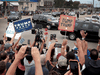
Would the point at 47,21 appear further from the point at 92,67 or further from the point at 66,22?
the point at 92,67

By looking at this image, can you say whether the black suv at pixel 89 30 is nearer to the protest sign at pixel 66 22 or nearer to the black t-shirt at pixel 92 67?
the protest sign at pixel 66 22

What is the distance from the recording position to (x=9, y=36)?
26.1 ft

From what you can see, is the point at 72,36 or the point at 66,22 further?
the point at 72,36

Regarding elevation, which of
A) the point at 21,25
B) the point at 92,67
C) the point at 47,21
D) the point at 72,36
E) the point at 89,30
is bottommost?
the point at 72,36

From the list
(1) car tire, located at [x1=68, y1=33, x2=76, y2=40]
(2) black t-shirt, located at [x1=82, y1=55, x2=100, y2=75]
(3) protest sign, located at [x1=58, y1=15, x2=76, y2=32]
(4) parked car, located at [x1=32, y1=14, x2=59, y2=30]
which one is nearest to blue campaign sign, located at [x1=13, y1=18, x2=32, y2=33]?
(3) protest sign, located at [x1=58, y1=15, x2=76, y2=32]

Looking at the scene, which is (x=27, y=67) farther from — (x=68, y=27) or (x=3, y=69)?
(x=68, y=27)

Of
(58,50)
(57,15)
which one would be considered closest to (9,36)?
(58,50)

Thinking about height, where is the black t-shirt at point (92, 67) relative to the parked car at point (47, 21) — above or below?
above

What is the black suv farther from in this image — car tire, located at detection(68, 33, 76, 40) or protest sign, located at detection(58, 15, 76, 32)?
protest sign, located at detection(58, 15, 76, 32)

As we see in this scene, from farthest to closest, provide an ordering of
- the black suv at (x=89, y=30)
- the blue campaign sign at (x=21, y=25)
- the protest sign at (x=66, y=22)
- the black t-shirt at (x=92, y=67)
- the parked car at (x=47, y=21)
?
the parked car at (x=47, y=21), the black suv at (x=89, y=30), the protest sign at (x=66, y=22), the blue campaign sign at (x=21, y=25), the black t-shirt at (x=92, y=67)

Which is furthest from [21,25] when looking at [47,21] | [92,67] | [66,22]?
[47,21]

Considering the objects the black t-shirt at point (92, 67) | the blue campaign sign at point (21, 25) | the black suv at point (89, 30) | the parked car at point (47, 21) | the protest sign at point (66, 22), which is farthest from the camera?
the parked car at point (47, 21)

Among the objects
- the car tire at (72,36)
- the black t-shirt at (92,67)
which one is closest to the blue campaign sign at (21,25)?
the black t-shirt at (92,67)

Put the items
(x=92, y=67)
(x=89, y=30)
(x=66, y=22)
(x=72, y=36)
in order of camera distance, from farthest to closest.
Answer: (x=72, y=36), (x=89, y=30), (x=66, y=22), (x=92, y=67)
